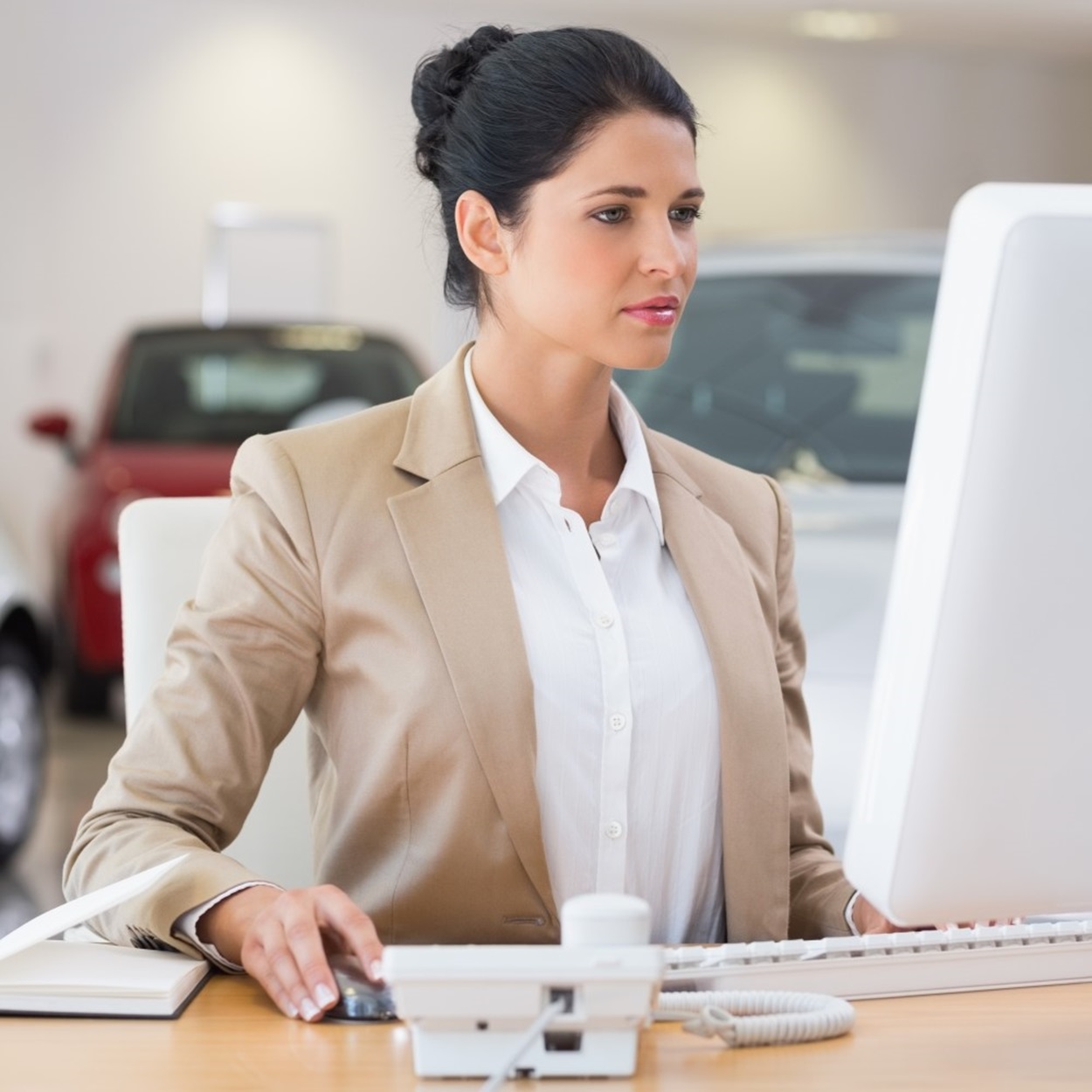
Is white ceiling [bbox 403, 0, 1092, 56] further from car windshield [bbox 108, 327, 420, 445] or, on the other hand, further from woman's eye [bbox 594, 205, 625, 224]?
woman's eye [bbox 594, 205, 625, 224]

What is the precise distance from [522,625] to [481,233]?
365mm

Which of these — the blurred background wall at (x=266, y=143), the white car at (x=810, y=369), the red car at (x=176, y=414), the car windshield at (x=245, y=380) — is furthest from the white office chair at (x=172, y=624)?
the blurred background wall at (x=266, y=143)

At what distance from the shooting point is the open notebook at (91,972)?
116 cm

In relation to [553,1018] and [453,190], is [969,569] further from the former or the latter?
[453,190]

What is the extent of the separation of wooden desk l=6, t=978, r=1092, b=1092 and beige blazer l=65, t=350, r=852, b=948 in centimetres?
27

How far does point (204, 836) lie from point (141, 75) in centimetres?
911

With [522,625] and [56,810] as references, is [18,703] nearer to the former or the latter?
[56,810]

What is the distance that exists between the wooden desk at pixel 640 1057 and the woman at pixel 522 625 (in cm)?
24

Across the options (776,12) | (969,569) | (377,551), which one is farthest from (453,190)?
(776,12)

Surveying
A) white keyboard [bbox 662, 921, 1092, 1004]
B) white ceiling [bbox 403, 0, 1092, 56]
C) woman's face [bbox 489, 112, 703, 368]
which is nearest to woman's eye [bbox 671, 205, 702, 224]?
woman's face [bbox 489, 112, 703, 368]

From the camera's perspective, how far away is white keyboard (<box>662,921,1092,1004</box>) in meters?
1.17

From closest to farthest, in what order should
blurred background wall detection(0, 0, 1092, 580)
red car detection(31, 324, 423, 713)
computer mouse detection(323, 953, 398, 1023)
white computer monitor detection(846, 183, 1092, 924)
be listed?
white computer monitor detection(846, 183, 1092, 924) < computer mouse detection(323, 953, 398, 1023) < red car detection(31, 324, 423, 713) < blurred background wall detection(0, 0, 1092, 580)

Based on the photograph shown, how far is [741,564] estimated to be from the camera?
1.65m

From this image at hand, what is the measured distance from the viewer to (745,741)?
157 centimetres
